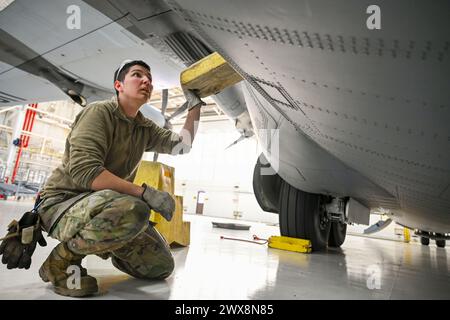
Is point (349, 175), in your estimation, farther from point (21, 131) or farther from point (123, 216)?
point (21, 131)

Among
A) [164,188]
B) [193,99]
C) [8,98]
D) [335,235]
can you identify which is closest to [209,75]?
[193,99]

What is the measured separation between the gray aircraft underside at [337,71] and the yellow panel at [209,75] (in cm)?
23

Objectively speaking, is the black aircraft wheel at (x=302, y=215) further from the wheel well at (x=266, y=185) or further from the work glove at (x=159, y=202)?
the work glove at (x=159, y=202)

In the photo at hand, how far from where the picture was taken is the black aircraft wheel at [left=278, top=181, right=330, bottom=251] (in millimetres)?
2994

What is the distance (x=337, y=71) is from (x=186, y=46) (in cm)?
170

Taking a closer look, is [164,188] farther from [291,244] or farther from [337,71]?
[337,71]

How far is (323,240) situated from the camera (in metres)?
3.24

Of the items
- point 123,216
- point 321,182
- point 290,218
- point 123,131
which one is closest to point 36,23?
point 123,131

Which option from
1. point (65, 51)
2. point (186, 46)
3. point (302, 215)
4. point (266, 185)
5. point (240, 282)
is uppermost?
point (65, 51)

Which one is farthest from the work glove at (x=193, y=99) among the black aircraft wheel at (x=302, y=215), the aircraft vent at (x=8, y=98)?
the aircraft vent at (x=8, y=98)

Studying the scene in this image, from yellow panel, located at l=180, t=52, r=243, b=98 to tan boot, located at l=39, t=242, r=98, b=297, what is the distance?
0.99 metres

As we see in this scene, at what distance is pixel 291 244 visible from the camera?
2990 millimetres

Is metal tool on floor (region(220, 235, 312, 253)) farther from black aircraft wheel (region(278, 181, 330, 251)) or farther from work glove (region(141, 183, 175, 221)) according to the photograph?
work glove (region(141, 183, 175, 221))
